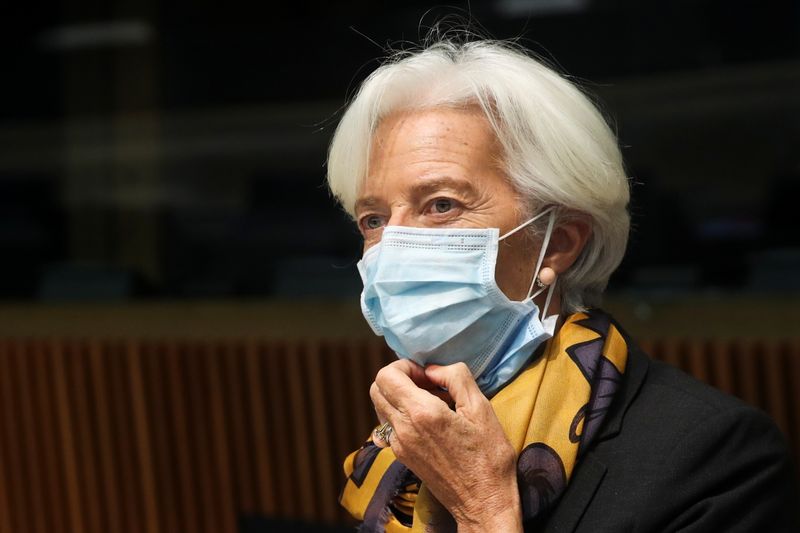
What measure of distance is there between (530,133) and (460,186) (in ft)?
0.57

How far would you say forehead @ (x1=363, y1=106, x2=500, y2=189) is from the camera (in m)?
2.09

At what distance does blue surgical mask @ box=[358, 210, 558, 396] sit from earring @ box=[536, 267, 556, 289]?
0.14ft

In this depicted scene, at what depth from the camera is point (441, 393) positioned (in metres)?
2.11

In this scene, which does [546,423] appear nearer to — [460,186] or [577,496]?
[577,496]

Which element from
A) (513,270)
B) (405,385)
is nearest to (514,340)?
(513,270)

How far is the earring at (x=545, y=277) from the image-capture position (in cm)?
212

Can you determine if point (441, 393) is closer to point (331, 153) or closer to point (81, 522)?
point (331, 153)

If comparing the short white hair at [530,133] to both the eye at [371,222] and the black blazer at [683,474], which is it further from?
the black blazer at [683,474]

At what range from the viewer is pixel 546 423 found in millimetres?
1999

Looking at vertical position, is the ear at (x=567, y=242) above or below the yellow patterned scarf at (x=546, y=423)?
above

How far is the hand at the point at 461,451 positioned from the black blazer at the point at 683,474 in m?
0.13

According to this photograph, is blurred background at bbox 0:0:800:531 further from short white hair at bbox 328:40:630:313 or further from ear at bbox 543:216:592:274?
ear at bbox 543:216:592:274

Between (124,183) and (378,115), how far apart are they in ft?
11.4

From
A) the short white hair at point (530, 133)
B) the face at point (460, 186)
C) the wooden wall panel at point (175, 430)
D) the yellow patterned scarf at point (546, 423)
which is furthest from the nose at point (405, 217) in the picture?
the wooden wall panel at point (175, 430)
